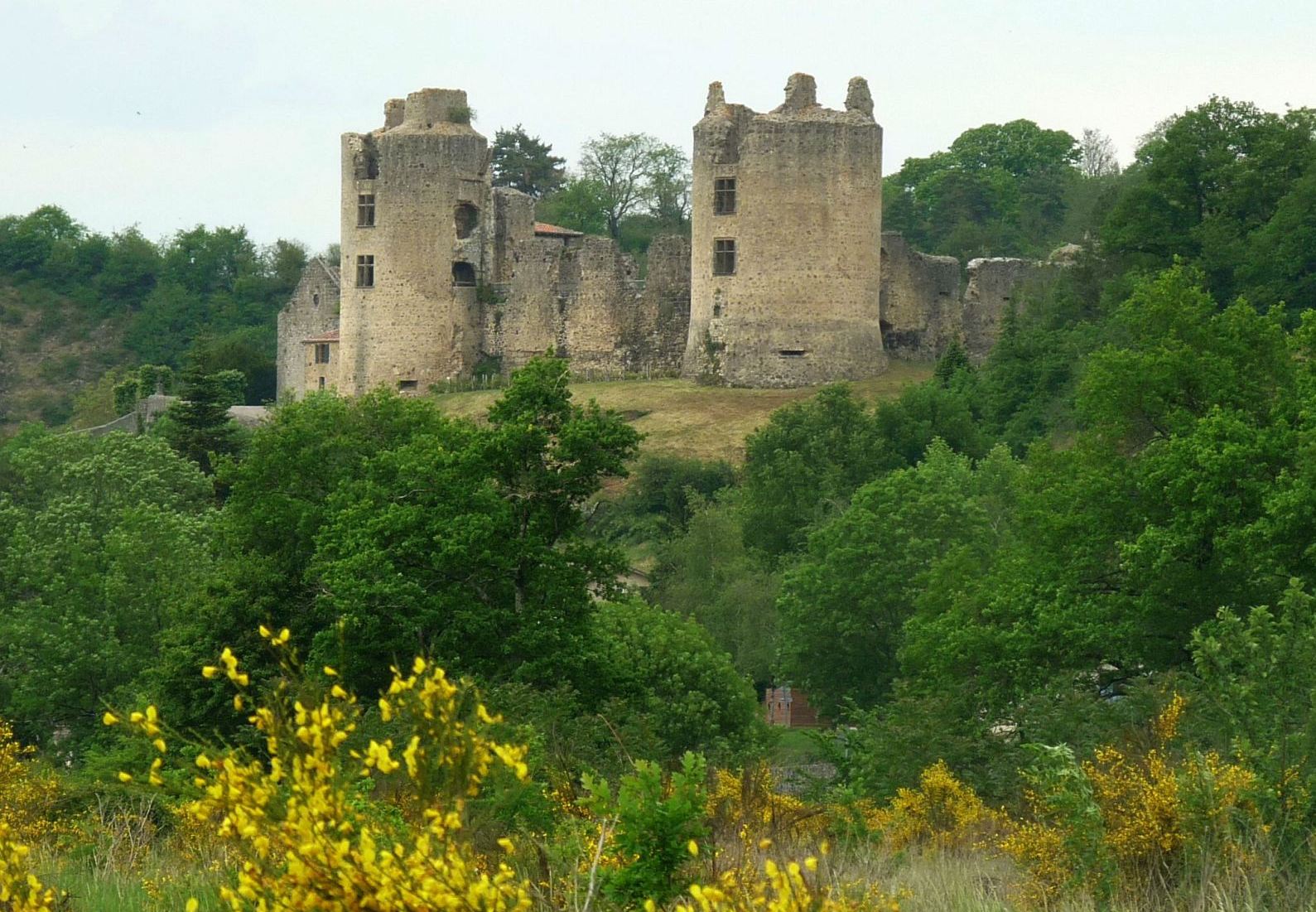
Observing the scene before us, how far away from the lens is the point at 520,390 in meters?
22.9

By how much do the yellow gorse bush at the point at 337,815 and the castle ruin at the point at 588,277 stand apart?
4143cm

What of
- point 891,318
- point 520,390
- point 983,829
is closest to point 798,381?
point 891,318

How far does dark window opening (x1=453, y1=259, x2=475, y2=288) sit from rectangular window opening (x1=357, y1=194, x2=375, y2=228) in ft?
7.03

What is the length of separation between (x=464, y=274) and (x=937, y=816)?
128ft

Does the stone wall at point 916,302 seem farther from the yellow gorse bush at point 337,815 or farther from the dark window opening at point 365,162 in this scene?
the yellow gorse bush at point 337,815


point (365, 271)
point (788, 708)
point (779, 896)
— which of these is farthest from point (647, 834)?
point (365, 271)

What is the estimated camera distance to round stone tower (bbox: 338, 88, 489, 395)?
52781mm

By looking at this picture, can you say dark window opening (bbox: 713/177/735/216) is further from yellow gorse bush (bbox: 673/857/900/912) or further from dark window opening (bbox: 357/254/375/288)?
yellow gorse bush (bbox: 673/857/900/912)

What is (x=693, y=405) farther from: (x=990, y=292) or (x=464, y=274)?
(x=990, y=292)

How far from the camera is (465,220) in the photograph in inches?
2124

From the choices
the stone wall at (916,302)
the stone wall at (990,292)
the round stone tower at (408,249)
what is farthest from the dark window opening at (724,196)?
the stone wall at (990,292)

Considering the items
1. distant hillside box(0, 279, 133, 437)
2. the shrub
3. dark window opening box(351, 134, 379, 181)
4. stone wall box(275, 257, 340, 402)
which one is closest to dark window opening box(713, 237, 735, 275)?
dark window opening box(351, 134, 379, 181)

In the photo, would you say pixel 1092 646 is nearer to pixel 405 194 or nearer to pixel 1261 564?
pixel 1261 564

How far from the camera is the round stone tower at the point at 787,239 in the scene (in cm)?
4856
